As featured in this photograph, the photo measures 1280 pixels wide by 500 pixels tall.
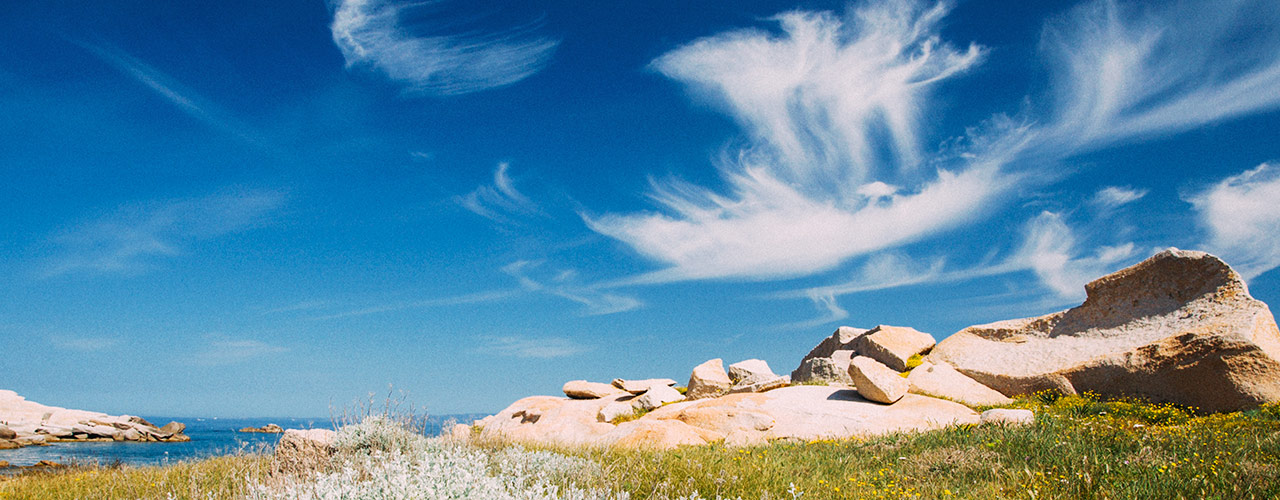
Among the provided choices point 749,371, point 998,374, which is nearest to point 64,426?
point 749,371

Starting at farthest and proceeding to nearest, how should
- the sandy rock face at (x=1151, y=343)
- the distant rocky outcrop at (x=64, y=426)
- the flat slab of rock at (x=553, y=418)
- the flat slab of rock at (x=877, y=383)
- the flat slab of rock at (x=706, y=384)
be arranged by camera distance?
the distant rocky outcrop at (x=64, y=426), the flat slab of rock at (x=706, y=384), the flat slab of rock at (x=877, y=383), the flat slab of rock at (x=553, y=418), the sandy rock face at (x=1151, y=343)

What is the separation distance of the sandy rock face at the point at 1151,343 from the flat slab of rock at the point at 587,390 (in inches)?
470

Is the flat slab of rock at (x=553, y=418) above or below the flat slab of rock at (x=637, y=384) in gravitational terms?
below

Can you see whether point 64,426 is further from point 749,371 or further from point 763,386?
point 763,386

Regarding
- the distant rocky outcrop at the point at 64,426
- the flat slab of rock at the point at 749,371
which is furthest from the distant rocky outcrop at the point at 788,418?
the distant rocky outcrop at the point at 64,426

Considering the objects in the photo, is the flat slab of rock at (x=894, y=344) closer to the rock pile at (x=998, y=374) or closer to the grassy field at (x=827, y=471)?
the rock pile at (x=998, y=374)

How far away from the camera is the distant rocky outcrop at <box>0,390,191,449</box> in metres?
41.0

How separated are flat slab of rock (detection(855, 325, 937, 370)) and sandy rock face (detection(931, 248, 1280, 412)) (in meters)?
1.20

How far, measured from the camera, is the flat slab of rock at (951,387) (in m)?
18.5

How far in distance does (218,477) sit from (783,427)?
1109 cm

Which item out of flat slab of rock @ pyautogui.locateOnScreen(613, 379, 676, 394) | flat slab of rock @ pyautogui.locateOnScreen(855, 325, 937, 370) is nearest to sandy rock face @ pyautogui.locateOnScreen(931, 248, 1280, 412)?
flat slab of rock @ pyautogui.locateOnScreen(855, 325, 937, 370)

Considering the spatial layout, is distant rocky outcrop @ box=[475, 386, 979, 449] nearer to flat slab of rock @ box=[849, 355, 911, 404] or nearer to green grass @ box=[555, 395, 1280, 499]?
flat slab of rock @ box=[849, 355, 911, 404]

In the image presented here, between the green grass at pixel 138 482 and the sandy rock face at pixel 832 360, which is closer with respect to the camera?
the green grass at pixel 138 482

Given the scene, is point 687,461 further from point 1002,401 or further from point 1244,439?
point 1002,401
